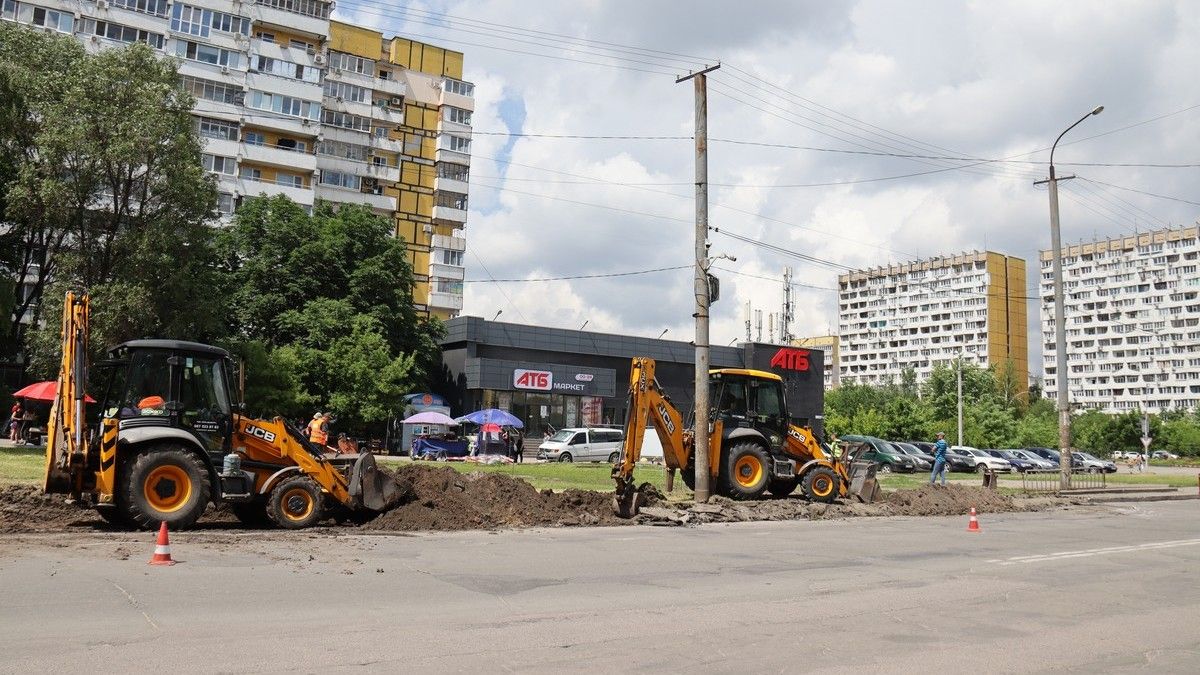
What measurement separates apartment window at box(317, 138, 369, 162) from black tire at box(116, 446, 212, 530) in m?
59.6

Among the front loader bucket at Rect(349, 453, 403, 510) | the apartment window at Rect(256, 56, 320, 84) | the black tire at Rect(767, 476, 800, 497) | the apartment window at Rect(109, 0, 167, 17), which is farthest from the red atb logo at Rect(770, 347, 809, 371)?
the front loader bucket at Rect(349, 453, 403, 510)

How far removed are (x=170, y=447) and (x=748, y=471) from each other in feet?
38.8

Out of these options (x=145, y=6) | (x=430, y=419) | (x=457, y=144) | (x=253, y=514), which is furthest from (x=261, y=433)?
(x=457, y=144)

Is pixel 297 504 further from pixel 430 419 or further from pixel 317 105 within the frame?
pixel 317 105

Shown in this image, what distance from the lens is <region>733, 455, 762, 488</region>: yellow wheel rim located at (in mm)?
20125

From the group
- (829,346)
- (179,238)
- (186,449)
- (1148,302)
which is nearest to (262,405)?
(179,238)

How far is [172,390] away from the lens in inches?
523

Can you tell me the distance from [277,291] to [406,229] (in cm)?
2678

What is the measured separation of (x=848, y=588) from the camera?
1009 centimetres

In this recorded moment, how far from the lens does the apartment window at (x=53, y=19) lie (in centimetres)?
5538

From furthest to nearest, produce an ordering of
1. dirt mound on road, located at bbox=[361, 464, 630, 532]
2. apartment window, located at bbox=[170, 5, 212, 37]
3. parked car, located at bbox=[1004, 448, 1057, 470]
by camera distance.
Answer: apartment window, located at bbox=[170, 5, 212, 37] → parked car, located at bbox=[1004, 448, 1057, 470] → dirt mound on road, located at bbox=[361, 464, 630, 532]

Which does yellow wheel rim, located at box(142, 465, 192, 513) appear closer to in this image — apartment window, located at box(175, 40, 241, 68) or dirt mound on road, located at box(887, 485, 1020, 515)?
dirt mound on road, located at box(887, 485, 1020, 515)

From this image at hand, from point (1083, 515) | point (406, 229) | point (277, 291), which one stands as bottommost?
point (1083, 515)

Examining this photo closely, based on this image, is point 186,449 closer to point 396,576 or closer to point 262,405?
point 396,576
